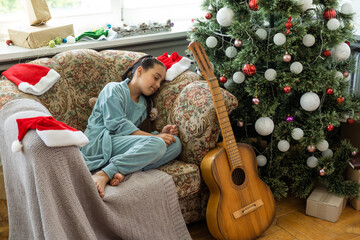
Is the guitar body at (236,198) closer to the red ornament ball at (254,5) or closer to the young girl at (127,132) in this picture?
the young girl at (127,132)

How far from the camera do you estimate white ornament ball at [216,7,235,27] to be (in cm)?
213

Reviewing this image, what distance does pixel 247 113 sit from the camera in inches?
94.5

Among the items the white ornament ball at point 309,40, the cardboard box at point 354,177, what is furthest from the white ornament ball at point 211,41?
the cardboard box at point 354,177

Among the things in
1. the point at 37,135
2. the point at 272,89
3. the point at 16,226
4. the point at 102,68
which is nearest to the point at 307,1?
the point at 272,89

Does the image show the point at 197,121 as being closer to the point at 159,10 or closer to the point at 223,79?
the point at 223,79

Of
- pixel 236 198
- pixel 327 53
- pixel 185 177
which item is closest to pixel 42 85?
pixel 185 177

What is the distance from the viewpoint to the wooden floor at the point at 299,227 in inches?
83.0

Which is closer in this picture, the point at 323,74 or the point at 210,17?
the point at 323,74

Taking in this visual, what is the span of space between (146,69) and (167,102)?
0.71 feet

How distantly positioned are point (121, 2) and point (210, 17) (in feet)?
3.23

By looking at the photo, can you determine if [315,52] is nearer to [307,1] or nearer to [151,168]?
[307,1]

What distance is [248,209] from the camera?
6.59 ft

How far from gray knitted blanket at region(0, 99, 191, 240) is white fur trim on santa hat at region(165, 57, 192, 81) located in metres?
0.63

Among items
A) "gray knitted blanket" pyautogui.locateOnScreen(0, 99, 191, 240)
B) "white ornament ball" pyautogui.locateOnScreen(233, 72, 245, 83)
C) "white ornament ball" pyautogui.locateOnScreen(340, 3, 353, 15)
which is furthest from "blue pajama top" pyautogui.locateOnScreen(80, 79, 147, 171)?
"white ornament ball" pyautogui.locateOnScreen(340, 3, 353, 15)
